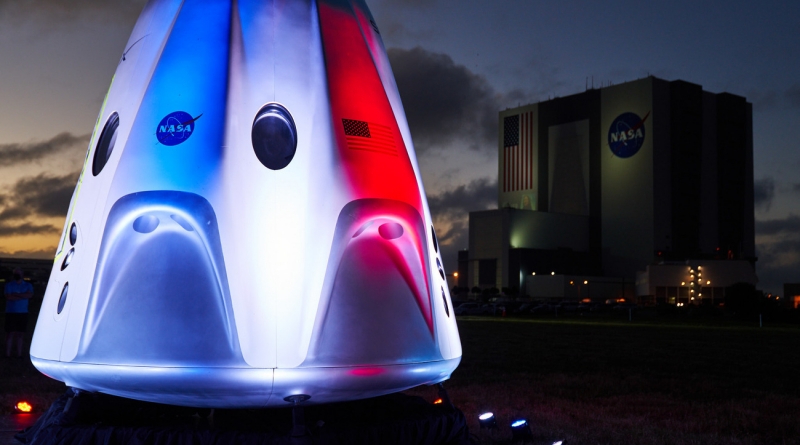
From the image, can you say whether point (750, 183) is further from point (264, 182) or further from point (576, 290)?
point (264, 182)

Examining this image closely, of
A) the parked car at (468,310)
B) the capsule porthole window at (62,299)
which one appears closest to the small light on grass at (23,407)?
the capsule porthole window at (62,299)

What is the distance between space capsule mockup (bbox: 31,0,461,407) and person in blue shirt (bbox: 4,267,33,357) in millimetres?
9011

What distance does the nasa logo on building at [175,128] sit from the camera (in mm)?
4590

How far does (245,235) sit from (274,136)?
0.66 meters

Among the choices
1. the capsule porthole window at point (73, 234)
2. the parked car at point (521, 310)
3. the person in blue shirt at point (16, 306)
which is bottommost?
the parked car at point (521, 310)

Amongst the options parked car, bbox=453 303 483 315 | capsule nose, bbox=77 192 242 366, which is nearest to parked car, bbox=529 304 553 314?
parked car, bbox=453 303 483 315

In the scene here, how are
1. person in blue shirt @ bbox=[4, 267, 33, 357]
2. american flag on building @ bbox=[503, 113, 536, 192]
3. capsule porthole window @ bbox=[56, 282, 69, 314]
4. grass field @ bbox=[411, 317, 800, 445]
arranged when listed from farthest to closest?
1. american flag on building @ bbox=[503, 113, 536, 192]
2. person in blue shirt @ bbox=[4, 267, 33, 357]
3. grass field @ bbox=[411, 317, 800, 445]
4. capsule porthole window @ bbox=[56, 282, 69, 314]

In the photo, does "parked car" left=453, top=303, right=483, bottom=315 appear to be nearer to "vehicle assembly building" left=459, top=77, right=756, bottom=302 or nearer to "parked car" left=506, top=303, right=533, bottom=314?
"parked car" left=506, top=303, right=533, bottom=314

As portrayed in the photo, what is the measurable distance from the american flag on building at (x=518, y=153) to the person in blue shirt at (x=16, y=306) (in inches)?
3144

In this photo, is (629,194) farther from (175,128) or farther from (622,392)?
(175,128)

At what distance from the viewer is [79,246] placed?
474 centimetres

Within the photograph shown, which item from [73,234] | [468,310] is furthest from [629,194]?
[73,234]

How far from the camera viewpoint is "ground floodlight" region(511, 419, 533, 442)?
646cm

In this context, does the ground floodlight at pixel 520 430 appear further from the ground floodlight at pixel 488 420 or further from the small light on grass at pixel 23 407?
the small light on grass at pixel 23 407
